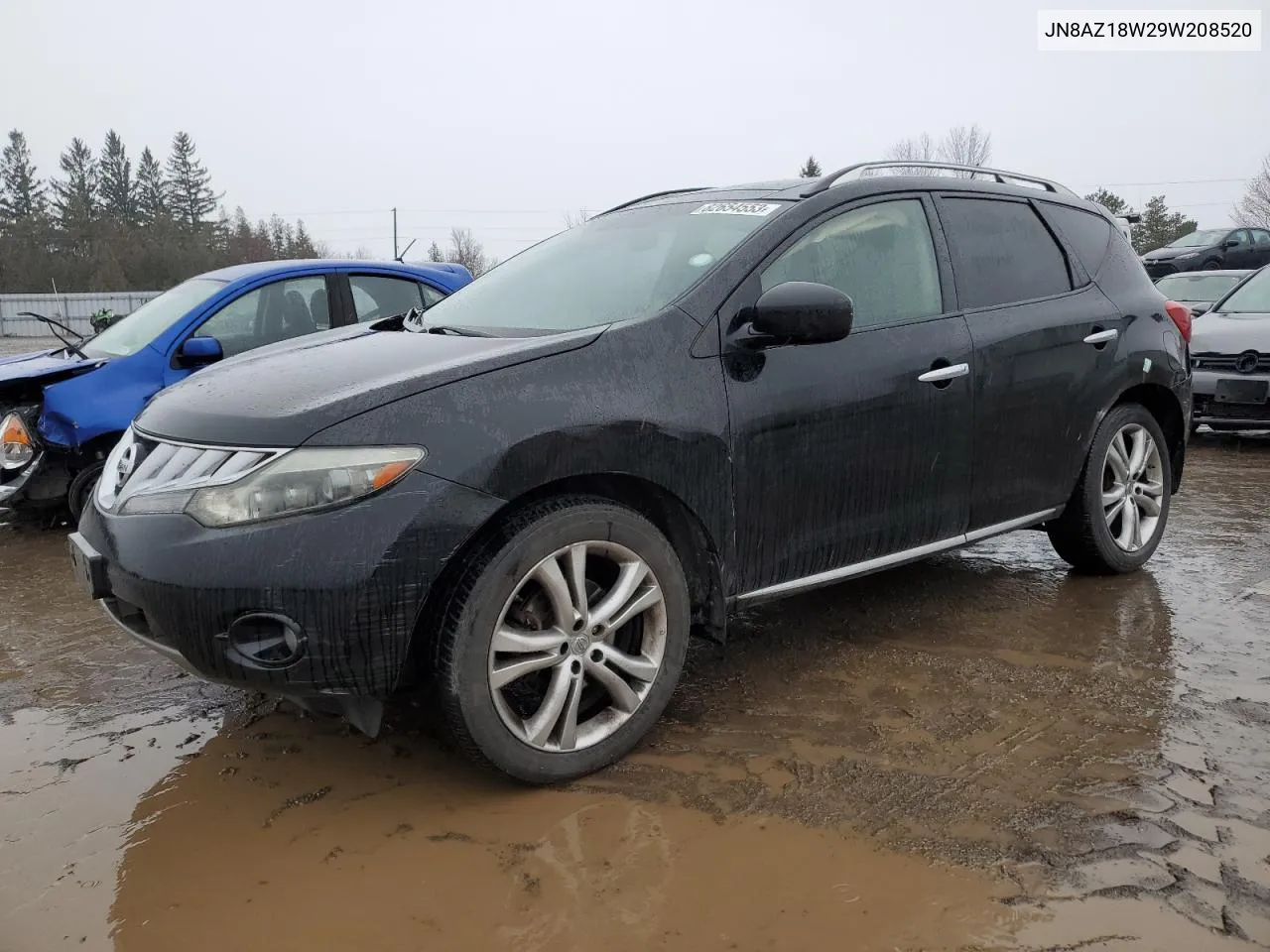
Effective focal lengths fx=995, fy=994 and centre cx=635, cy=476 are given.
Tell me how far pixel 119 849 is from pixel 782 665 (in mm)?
2154

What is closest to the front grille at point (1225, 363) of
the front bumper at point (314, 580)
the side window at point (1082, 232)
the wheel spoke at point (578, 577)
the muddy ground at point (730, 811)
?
the side window at point (1082, 232)

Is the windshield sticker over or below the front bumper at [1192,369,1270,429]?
over

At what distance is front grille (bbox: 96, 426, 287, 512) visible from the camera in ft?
8.01

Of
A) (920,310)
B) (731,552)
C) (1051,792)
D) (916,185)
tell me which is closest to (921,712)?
(1051,792)

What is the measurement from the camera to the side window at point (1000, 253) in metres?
3.76

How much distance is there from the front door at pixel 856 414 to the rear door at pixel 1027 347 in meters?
0.12

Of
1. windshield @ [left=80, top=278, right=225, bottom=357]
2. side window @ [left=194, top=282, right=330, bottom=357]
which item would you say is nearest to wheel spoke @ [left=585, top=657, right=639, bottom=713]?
side window @ [left=194, top=282, right=330, bottom=357]

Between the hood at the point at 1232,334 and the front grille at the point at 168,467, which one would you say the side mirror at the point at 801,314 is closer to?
the front grille at the point at 168,467

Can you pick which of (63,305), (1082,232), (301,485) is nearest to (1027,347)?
(1082,232)

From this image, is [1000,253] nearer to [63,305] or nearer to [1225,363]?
[1225,363]

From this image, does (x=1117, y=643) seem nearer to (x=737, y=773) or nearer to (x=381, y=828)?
(x=737, y=773)

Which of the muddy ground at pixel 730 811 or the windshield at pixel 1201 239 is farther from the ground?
the windshield at pixel 1201 239

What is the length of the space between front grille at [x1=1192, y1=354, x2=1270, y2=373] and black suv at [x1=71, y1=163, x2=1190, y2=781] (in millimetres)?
4889

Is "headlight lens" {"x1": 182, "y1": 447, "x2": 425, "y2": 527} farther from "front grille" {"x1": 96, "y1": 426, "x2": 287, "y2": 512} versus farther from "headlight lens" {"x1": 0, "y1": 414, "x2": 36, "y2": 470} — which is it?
"headlight lens" {"x1": 0, "y1": 414, "x2": 36, "y2": 470}
